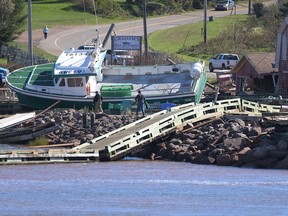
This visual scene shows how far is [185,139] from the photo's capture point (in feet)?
148

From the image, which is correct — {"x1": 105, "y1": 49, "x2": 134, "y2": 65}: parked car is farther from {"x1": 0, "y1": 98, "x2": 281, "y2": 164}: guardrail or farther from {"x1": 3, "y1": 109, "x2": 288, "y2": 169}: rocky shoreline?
{"x1": 0, "y1": 98, "x2": 281, "y2": 164}: guardrail

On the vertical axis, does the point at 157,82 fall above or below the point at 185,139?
above

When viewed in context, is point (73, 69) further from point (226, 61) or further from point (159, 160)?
point (226, 61)

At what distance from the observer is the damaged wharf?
40969 mm

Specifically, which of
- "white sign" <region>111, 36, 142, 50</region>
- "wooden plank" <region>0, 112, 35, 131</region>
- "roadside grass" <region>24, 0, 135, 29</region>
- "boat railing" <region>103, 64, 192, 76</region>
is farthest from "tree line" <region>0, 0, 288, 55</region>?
"wooden plank" <region>0, 112, 35, 131</region>

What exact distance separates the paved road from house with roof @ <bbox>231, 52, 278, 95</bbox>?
21314 millimetres

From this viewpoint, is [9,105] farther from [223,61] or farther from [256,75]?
[223,61]

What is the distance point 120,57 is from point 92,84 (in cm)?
1620

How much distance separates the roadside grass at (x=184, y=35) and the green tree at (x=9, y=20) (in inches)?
441

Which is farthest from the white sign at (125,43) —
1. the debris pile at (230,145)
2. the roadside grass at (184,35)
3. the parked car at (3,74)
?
the debris pile at (230,145)

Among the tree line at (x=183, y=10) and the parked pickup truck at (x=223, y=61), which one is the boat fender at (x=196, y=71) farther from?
the parked pickup truck at (x=223, y=61)

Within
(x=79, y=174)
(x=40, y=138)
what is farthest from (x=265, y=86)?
(x=79, y=174)

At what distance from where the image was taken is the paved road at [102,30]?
92500 mm

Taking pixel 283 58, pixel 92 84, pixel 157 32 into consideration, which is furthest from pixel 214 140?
pixel 157 32
